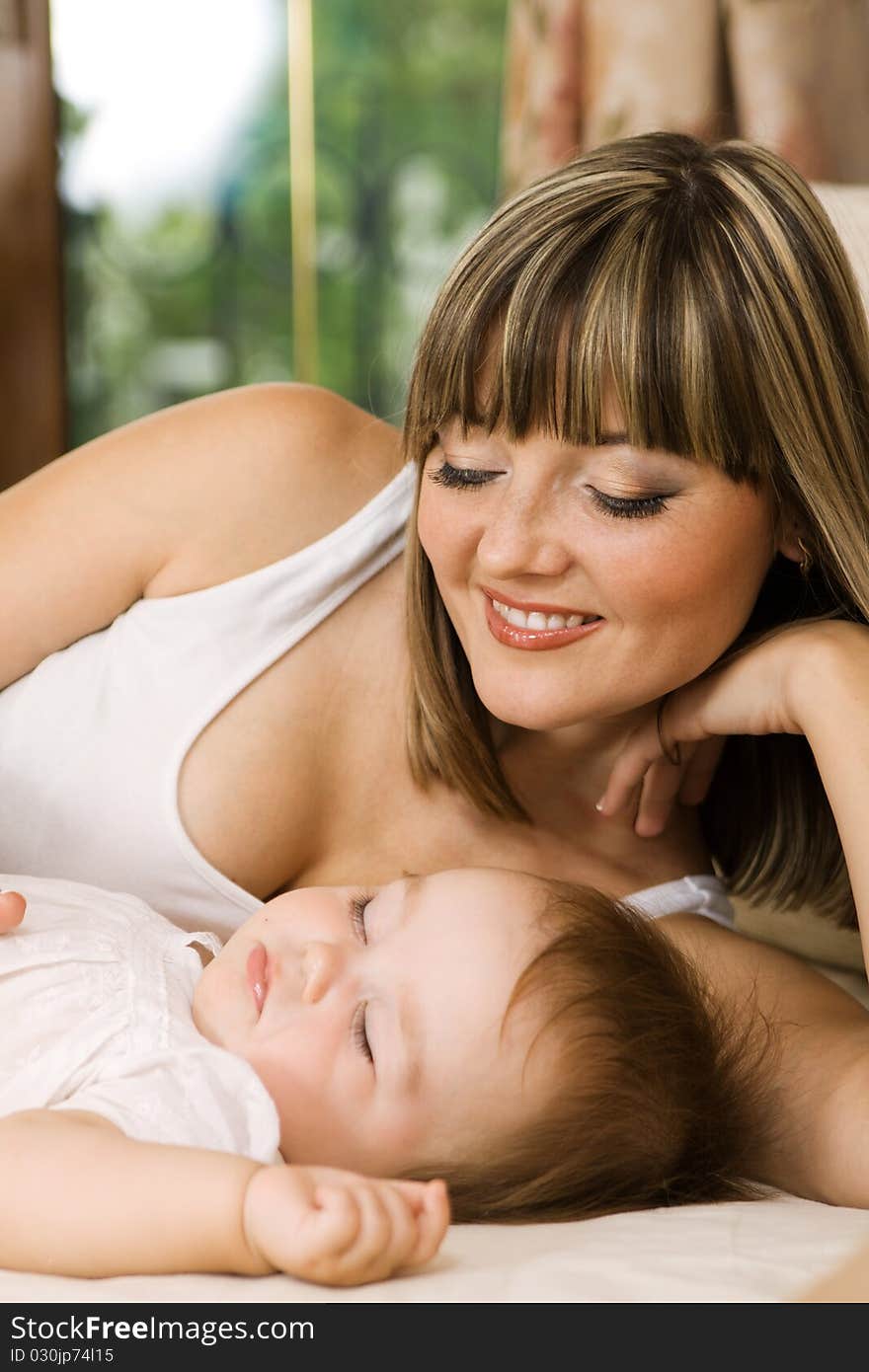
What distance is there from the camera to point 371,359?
17.0 feet

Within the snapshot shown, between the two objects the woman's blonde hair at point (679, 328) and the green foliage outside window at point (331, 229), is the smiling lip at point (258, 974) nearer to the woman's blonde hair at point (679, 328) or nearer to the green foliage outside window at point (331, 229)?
the woman's blonde hair at point (679, 328)

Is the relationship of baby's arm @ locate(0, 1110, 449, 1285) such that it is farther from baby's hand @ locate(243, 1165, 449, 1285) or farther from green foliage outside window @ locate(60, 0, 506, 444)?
green foliage outside window @ locate(60, 0, 506, 444)

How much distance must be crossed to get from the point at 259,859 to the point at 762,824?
66cm

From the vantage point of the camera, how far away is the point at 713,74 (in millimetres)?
3254

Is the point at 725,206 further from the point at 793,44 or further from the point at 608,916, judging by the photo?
the point at 793,44

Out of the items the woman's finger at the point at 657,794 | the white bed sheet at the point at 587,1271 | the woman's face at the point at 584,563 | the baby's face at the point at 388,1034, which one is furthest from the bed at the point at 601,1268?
the woman's finger at the point at 657,794

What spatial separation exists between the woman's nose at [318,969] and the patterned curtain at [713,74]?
2.32 metres

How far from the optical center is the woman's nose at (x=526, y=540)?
1.35 metres

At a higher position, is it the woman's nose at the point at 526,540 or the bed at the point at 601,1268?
the woman's nose at the point at 526,540

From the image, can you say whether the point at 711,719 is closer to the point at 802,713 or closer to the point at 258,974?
the point at 802,713

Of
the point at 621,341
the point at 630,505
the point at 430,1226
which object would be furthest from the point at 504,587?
the point at 430,1226

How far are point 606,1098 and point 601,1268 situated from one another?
0.22 meters

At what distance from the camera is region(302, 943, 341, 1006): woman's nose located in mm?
1204
